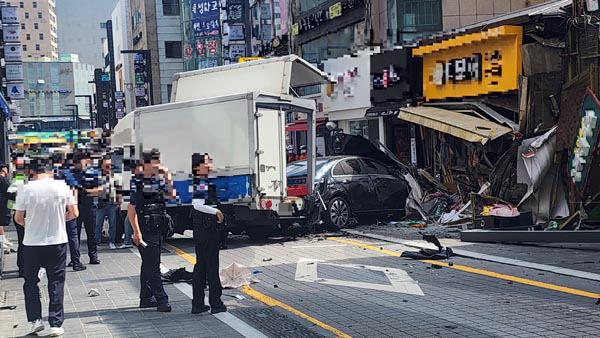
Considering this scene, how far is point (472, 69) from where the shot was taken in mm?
17609

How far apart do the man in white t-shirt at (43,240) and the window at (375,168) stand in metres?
10.2

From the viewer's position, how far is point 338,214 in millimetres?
15977

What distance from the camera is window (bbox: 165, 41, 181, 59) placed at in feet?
234

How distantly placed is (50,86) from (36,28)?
107ft

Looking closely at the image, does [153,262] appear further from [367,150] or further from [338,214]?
[367,150]

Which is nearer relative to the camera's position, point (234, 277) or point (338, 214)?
point (234, 277)

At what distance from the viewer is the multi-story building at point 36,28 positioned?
14550cm

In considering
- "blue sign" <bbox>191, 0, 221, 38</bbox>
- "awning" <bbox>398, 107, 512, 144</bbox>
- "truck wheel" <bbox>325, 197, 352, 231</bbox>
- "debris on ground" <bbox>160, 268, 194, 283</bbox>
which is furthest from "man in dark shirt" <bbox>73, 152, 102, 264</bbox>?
"blue sign" <bbox>191, 0, 221, 38</bbox>

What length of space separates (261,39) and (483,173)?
2320 centimetres

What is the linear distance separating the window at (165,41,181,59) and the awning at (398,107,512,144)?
55838 mm

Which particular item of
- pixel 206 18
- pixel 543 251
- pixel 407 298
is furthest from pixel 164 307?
pixel 206 18

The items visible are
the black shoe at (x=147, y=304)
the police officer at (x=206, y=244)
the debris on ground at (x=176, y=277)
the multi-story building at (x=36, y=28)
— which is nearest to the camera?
the police officer at (x=206, y=244)

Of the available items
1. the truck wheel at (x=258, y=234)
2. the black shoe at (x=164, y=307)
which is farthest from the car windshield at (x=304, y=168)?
the black shoe at (x=164, y=307)

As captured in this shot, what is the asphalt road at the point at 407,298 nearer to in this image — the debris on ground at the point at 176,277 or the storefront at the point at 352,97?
the debris on ground at the point at 176,277
